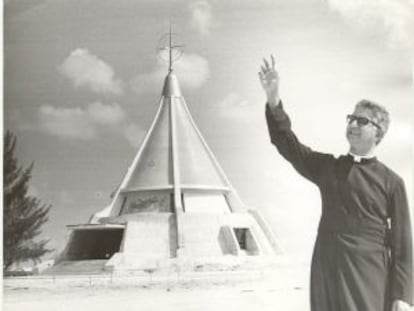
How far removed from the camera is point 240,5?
4.79 m

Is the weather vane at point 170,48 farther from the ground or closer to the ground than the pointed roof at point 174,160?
farther from the ground

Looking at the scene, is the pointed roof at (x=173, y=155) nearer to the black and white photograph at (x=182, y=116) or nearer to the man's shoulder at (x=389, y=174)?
the black and white photograph at (x=182, y=116)

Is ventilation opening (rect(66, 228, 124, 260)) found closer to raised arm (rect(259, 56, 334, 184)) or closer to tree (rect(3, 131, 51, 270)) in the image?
tree (rect(3, 131, 51, 270))

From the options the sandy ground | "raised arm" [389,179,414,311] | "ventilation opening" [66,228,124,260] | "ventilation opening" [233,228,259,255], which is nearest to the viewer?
"raised arm" [389,179,414,311]

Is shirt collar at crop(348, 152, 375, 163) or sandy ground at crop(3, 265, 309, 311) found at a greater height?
shirt collar at crop(348, 152, 375, 163)

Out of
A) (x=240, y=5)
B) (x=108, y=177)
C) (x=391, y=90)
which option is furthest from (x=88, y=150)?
(x=391, y=90)

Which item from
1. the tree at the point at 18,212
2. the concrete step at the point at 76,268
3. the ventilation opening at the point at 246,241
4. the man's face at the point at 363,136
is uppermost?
the man's face at the point at 363,136

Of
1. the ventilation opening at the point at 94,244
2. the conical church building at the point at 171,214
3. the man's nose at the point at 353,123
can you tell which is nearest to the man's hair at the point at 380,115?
the man's nose at the point at 353,123

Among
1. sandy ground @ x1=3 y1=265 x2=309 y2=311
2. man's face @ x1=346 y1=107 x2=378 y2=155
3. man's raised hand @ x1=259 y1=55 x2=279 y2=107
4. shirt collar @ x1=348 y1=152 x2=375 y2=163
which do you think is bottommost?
sandy ground @ x1=3 y1=265 x2=309 y2=311

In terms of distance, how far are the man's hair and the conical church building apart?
3.32 ft

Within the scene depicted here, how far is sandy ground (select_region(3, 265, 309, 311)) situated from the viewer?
15.4 ft

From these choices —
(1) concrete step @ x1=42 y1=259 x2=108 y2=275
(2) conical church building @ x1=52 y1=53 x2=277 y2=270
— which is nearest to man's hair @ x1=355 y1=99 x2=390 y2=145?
(2) conical church building @ x1=52 y1=53 x2=277 y2=270

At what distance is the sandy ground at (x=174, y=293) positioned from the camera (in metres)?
4.70

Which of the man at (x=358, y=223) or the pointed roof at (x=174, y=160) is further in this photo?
the pointed roof at (x=174, y=160)
